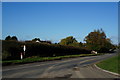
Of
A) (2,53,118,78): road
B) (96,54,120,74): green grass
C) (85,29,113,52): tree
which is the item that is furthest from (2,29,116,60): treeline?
(96,54,120,74): green grass

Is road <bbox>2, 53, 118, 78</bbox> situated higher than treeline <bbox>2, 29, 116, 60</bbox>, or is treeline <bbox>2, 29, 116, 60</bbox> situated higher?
treeline <bbox>2, 29, 116, 60</bbox>

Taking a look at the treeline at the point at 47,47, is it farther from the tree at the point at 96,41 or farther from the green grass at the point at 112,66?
the green grass at the point at 112,66

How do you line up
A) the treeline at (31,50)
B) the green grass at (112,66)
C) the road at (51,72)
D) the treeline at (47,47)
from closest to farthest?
the road at (51,72), the green grass at (112,66), the treeline at (31,50), the treeline at (47,47)

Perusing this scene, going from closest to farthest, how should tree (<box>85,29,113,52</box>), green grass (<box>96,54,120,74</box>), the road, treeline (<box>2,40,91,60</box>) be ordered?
the road, green grass (<box>96,54,120,74</box>), treeline (<box>2,40,91,60</box>), tree (<box>85,29,113,52</box>)

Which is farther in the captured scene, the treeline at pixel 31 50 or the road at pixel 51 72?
the treeline at pixel 31 50

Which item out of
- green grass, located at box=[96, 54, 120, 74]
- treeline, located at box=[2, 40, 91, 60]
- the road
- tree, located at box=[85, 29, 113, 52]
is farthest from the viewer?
tree, located at box=[85, 29, 113, 52]

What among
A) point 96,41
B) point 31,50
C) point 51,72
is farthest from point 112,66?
point 96,41

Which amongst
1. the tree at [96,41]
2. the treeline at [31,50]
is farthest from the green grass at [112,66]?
the tree at [96,41]

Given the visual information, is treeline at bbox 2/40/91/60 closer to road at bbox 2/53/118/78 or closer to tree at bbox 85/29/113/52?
road at bbox 2/53/118/78

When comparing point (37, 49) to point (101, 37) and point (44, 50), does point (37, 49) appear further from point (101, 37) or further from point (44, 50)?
point (101, 37)

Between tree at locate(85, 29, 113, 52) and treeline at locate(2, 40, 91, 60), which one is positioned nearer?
treeline at locate(2, 40, 91, 60)

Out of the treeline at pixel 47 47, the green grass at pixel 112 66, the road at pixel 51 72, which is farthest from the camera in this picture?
the treeline at pixel 47 47

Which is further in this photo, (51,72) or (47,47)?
(47,47)

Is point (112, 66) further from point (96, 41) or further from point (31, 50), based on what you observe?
point (96, 41)
